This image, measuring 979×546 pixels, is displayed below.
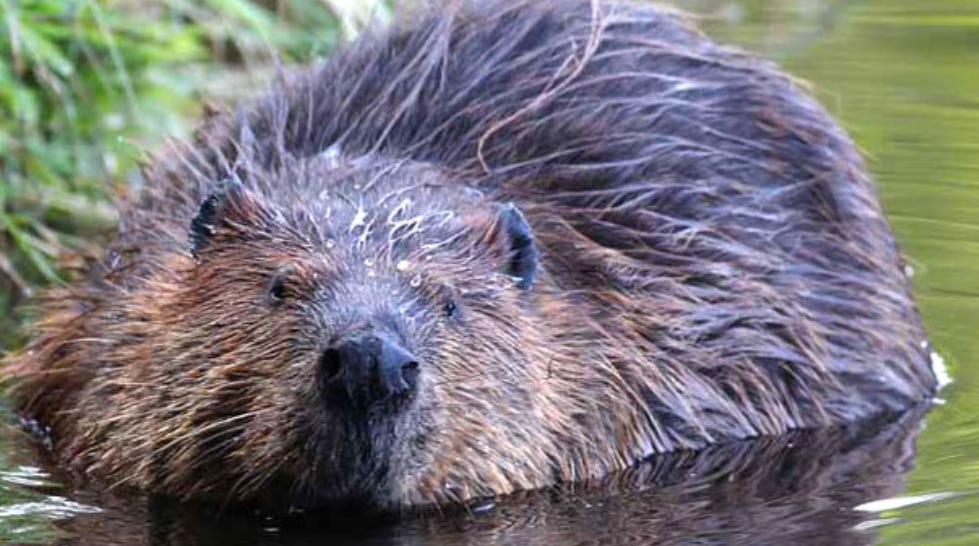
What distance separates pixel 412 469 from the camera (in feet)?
15.2

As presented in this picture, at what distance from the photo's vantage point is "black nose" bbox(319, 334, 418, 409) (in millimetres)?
4281

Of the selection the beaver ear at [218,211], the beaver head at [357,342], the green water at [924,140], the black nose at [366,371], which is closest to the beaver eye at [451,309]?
the beaver head at [357,342]

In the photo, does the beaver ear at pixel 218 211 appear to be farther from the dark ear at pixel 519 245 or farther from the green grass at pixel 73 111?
the green grass at pixel 73 111

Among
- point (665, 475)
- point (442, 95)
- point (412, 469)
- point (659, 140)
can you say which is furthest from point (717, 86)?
point (412, 469)

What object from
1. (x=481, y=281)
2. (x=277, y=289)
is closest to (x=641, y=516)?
(x=481, y=281)

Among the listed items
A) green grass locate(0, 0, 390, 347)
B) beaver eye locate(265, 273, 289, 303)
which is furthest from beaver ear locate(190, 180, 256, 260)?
green grass locate(0, 0, 390, 347)

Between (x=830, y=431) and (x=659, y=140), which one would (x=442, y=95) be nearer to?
(x=659, y=140)

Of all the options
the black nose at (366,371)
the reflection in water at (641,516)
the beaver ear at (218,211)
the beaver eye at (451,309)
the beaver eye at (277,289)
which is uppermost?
the beaver ear at (218,211)

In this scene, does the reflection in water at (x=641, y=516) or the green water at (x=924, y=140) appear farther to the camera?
the green water at (x=924, y=140)

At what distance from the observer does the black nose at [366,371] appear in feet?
14.0

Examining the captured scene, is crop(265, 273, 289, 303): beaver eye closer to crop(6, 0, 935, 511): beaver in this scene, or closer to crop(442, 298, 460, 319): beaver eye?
crop(6, 0, 935, 511): beaver

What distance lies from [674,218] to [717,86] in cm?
42

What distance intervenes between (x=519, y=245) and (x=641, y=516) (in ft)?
1.87

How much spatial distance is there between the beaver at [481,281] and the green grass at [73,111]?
88 cm
